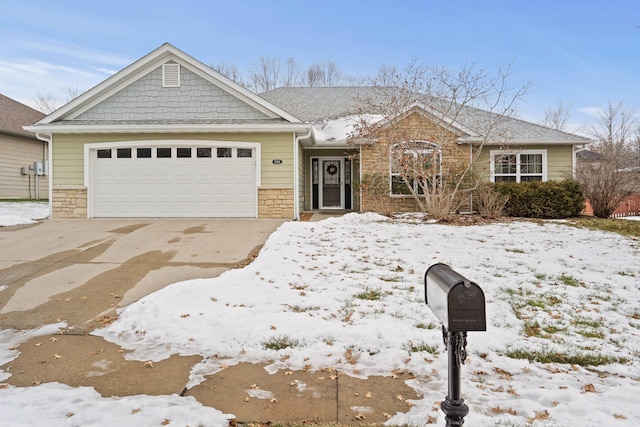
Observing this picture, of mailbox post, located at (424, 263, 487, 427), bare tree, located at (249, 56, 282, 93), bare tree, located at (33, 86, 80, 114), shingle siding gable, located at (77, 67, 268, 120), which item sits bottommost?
mailbox post, located at (424, 263, 487, 427)

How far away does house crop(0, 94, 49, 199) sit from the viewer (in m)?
18.2

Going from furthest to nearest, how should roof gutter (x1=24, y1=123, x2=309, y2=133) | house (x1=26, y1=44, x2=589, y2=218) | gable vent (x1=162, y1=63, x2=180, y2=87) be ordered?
gable vent (x1=162, y1=63, x2=180, y2=87) → house (x1=26, y1=44, x2=589, y2=218) → roof gutter (x1=24, y1=123, x2=309, y2=133)

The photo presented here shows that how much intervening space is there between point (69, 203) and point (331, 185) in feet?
29.6

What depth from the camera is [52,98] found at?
117 feet

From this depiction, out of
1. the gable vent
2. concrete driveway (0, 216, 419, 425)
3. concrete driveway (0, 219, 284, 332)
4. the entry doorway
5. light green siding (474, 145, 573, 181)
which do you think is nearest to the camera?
concrete driveway (0, 216, 419, 425)

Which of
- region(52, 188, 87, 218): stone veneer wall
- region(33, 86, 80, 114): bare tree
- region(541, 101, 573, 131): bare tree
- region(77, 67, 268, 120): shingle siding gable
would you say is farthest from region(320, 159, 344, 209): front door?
region(33, 86, 80, 114): bare tree

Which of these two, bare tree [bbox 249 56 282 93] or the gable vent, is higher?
bare tree [bbox 249 56 282 93]

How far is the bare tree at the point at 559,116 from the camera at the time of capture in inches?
1405

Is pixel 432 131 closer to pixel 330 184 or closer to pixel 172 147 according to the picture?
pixel 330 184

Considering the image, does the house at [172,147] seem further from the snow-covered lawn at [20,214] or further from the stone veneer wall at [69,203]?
the snow-covered lawn at [20,214]

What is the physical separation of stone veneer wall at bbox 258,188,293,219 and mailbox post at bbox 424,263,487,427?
10373mm

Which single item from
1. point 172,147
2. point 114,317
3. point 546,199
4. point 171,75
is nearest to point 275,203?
point 172,147

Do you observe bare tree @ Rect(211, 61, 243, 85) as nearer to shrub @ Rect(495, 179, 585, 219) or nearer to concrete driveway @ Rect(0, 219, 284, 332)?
concrete driveway @ Rect(0, 219, 284, 332)

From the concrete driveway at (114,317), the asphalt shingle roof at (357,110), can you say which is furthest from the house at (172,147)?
the asphalt shingle roof at (357,110)
